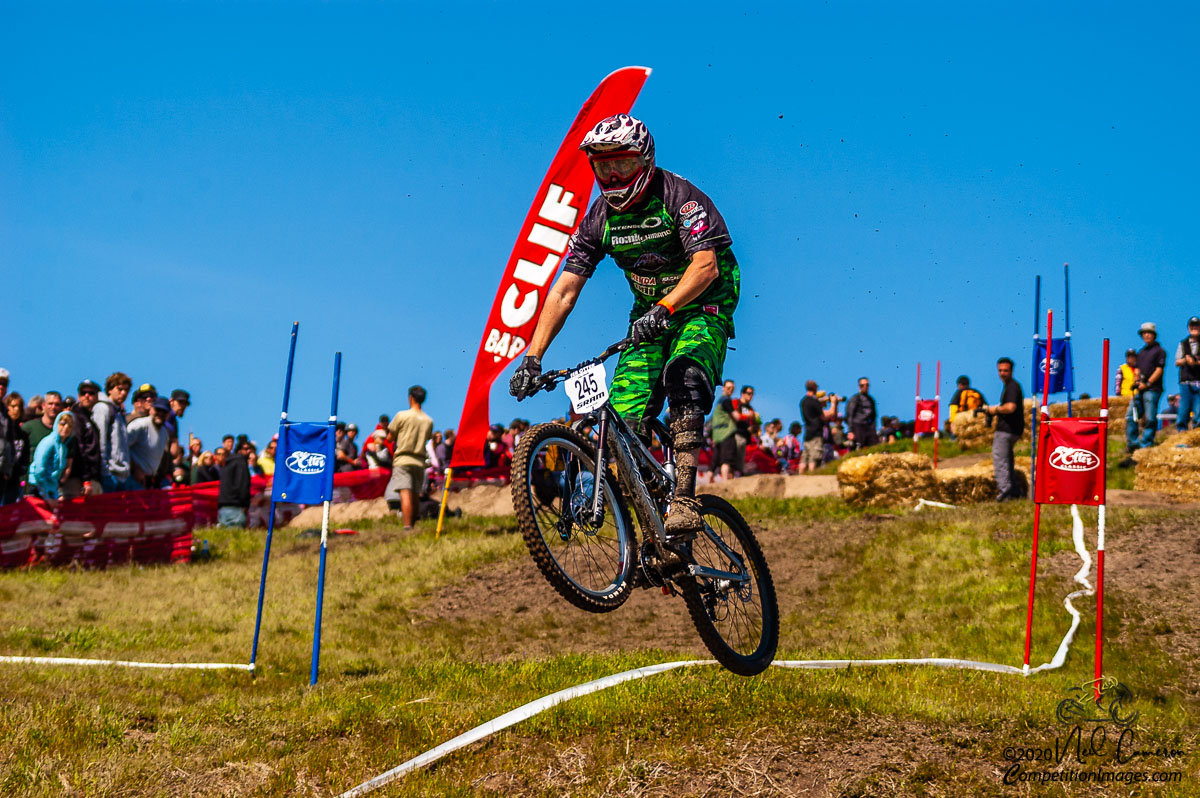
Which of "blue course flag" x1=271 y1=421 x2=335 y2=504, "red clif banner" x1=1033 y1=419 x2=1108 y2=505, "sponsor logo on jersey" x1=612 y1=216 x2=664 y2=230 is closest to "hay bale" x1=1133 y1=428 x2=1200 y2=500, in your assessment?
"red clif banner" x1=1033 y1=419 x2=1108 y2=505

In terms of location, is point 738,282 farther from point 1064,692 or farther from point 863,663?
point 1064,692

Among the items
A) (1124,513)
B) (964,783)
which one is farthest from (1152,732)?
(1124,513)

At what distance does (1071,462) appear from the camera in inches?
451

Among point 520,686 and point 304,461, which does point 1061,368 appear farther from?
point 304,461

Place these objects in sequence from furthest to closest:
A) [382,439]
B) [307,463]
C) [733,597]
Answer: [382,439], [307,463], [733,597]

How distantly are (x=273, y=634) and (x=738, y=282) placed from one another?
9.09 m

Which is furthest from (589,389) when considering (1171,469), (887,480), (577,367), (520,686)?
(1171,469)

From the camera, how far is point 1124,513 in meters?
16.6

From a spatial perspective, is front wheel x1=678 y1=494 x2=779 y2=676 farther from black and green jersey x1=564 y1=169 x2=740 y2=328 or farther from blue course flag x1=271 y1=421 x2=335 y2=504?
blue course flag x1=271 y1=421 x2=335 y2=504

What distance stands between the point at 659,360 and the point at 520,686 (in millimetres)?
3796

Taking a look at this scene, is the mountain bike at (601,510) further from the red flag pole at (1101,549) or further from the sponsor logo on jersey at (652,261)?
the red flag pole at (1101,549)

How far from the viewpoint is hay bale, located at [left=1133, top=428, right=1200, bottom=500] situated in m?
19.4

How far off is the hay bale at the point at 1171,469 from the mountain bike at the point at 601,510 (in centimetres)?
1506

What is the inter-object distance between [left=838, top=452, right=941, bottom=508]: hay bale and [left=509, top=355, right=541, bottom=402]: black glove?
14.7 meters
